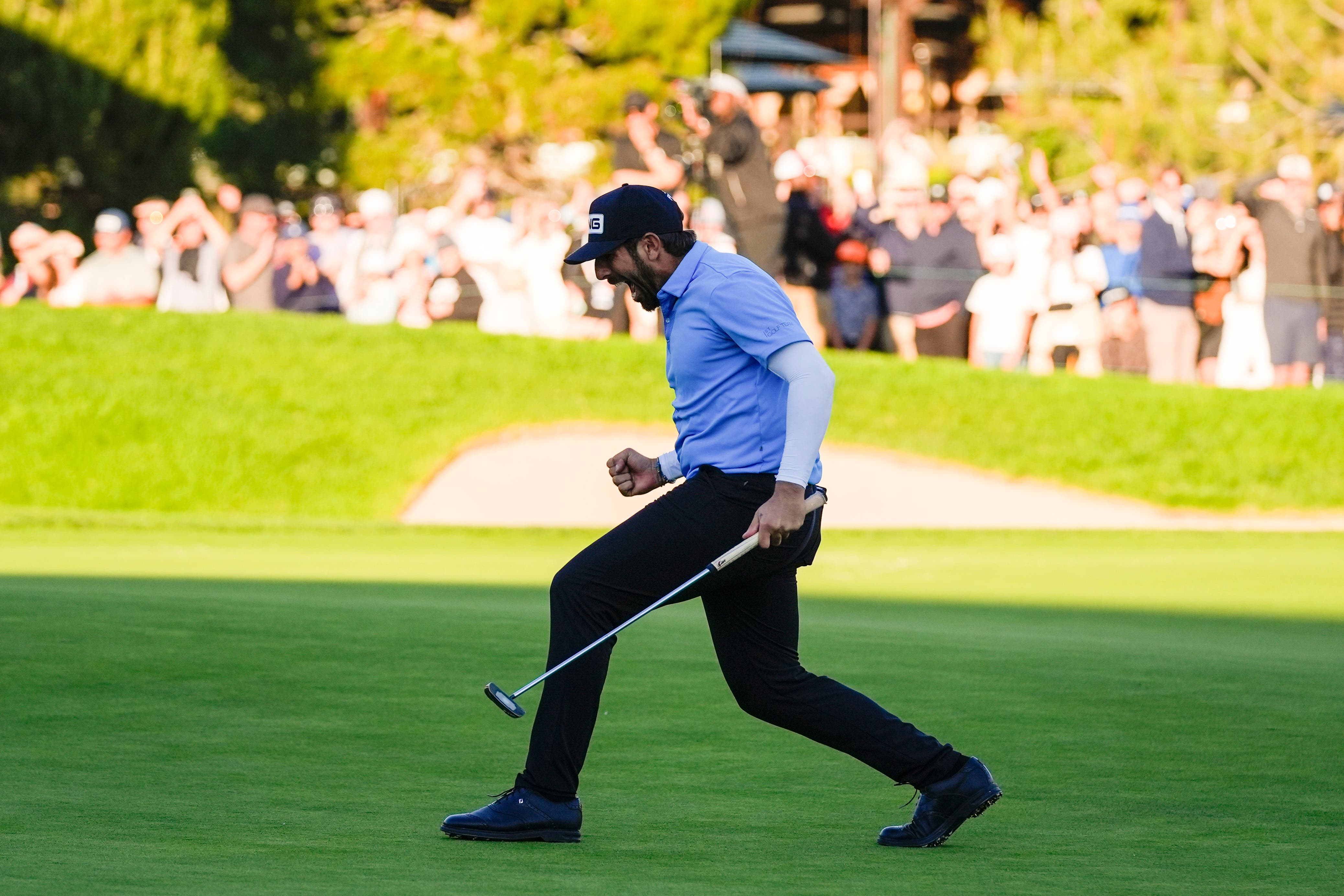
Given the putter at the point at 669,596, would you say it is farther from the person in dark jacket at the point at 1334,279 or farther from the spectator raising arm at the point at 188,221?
the spectator raising arm at the point at 188,221

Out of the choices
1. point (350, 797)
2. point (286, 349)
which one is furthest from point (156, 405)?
point (350, 797)

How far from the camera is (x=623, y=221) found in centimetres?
534

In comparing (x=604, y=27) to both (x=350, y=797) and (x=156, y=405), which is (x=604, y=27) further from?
(x=350, y=797)

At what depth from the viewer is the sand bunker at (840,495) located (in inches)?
687

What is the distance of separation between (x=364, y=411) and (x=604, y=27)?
14035 millimetres

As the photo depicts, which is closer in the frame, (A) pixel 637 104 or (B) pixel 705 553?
(B) pixel 705 553

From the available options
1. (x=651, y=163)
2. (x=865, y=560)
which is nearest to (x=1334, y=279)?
(x=651, y=163)

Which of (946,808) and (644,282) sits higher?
(644,282)

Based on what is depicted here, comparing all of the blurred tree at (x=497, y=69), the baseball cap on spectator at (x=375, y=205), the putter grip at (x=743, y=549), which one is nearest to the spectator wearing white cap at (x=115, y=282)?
the baseball cap on spectator at (x=375, y=205)

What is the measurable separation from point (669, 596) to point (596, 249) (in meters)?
0.86

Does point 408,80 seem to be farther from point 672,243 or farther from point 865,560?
point 672,243

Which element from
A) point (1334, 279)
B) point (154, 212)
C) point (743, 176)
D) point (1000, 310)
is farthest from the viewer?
point (154, 212)

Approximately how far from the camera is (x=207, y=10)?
26.4 m

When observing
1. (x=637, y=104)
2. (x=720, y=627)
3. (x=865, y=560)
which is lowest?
(x=865, y=560)
